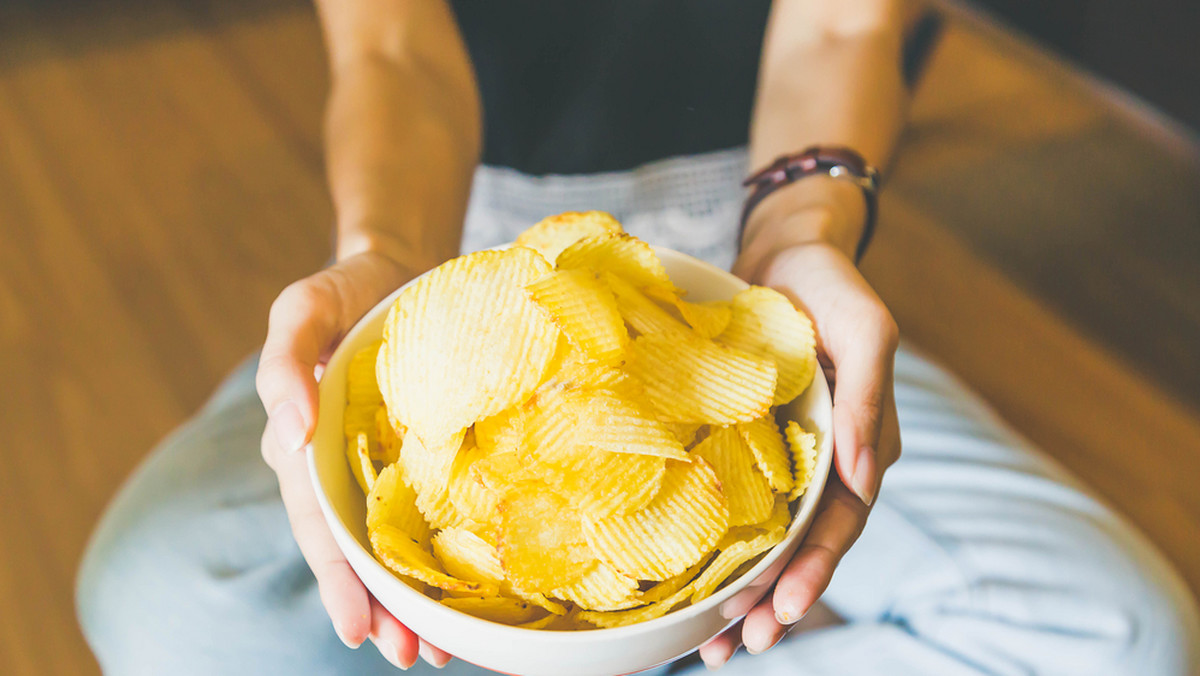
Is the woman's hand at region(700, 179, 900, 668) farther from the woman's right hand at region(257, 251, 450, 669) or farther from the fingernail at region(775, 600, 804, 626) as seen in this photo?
the woman's right hand at region(257, 251, 450, 669)

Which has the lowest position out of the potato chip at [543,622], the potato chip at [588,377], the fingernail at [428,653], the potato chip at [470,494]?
the fingernail at [428,653]

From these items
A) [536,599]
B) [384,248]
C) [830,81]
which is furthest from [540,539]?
[830,81]

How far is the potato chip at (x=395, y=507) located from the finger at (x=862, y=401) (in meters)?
0.23

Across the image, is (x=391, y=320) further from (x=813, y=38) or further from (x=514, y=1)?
(x=813, y=38)

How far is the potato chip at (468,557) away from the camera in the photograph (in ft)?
1.32

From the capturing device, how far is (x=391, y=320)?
1.42 ft

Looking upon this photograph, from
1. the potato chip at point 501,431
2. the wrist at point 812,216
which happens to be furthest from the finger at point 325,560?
the wrist at point 812,216

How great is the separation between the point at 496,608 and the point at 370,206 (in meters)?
0.42

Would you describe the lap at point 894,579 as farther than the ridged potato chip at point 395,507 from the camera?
Yes

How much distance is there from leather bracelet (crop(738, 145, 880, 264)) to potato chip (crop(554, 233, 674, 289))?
330 millimetres

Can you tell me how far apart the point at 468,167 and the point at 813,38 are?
42cm

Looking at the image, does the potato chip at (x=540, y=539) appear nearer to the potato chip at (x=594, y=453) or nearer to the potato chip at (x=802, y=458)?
the potato chip at (x=594, y=453)

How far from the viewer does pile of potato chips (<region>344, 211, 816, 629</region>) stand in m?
0.40

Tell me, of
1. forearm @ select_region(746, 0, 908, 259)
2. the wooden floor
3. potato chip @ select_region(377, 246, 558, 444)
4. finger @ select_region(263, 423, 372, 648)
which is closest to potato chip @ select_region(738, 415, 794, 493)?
potato chip @ select_region(377, 246, 558, 444)
